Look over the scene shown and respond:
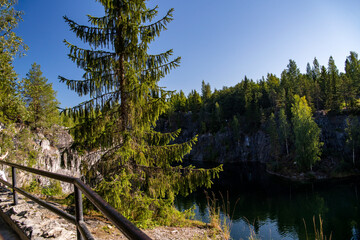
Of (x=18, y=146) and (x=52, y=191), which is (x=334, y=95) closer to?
(x=52, y=191)

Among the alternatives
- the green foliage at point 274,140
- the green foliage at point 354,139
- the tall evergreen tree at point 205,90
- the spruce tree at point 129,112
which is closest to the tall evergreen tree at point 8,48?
the spruce tree at point 129,112

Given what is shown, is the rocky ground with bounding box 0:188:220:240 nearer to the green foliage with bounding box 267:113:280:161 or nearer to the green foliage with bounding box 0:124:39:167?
the green foliage with bounding box 0:124:39:167

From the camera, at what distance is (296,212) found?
24.8m

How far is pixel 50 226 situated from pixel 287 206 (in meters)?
30.0

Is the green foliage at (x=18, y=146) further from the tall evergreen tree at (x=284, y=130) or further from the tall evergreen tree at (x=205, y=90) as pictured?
the tall evergreen tree at (x=205, y=90)

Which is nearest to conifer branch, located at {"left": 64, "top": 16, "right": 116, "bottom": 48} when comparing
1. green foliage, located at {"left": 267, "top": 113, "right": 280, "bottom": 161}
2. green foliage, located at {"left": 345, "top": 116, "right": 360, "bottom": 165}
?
green foliage, located at {"left": 345, "top": 116, "right": 360, "bottom": 165}

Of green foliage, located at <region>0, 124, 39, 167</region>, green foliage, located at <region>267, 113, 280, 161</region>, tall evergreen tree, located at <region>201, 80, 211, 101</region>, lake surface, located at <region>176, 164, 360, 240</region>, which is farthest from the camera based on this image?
tall evergreen tree, located at <region>201, 80, 211, 101</region>

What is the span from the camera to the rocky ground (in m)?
3.35

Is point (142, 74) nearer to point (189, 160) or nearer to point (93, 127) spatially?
point (93, 127)

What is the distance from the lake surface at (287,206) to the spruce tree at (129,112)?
818cm

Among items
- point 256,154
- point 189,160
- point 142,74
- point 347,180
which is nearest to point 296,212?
point 347,180

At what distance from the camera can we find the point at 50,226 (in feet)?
11.6

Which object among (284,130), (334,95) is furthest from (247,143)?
(334,95)

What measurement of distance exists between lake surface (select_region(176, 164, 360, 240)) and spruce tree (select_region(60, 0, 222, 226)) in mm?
8183
